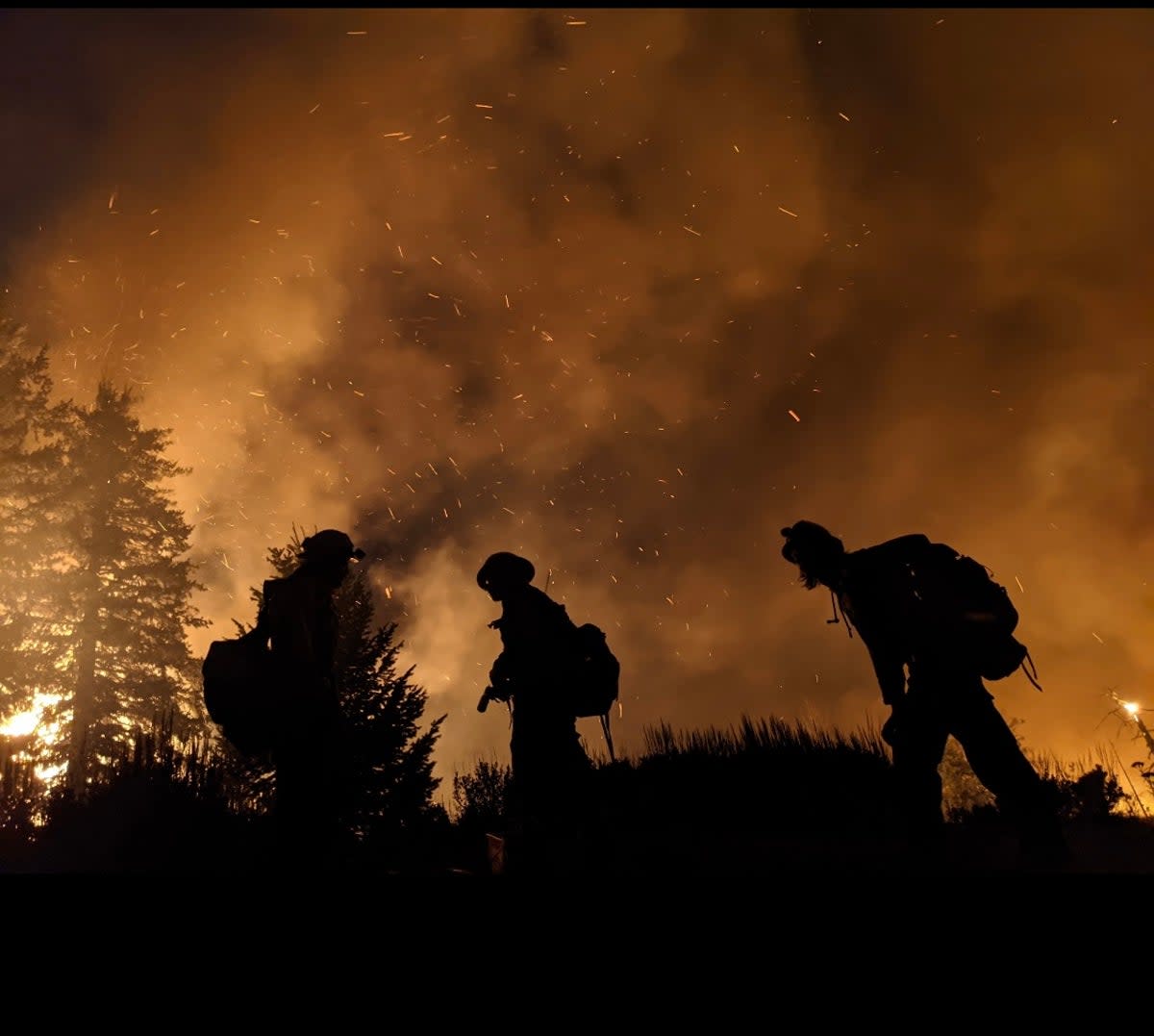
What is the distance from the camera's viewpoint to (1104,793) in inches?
367

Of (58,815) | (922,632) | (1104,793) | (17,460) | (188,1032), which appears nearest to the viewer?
(188,1032)

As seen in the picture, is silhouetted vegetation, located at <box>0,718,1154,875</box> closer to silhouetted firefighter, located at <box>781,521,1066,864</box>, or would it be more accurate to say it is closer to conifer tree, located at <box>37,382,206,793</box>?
silhouetted firefighter, located at <box>781,521,1066,864</box>

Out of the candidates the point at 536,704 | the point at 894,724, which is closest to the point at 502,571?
the point at 536,704

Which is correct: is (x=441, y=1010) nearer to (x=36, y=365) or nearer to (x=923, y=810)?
(x=923, y=810)

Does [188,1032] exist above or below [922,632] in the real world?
below

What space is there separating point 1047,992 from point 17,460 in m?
23.2

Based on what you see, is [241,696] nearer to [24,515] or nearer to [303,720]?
[303,720]

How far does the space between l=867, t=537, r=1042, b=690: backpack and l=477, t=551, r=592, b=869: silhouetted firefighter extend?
2.48 m

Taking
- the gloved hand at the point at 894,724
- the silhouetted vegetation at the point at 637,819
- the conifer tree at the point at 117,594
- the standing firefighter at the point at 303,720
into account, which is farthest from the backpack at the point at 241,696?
the conifer tree at the point at 117,594

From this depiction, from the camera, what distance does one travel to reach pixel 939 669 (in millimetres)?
4168

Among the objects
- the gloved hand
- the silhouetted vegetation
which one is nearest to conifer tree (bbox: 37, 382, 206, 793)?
the silhouetted vegetation

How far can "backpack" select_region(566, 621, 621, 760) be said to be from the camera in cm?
465

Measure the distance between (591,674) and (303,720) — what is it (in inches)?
78.7

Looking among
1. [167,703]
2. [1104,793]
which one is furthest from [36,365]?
[1104,793]
